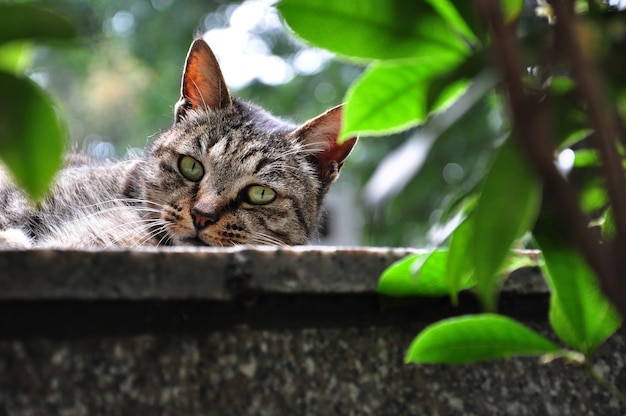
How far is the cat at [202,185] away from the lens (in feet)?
4.23

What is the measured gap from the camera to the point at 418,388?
81cm

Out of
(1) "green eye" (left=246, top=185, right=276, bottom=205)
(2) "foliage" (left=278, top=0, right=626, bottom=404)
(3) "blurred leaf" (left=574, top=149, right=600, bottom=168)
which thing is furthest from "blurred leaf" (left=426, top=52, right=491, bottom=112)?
(1) "green eye" (left=246, top=185, right=276, bottom=205)

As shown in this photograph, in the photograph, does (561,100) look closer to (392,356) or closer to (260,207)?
(392,356)

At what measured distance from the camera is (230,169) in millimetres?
1407

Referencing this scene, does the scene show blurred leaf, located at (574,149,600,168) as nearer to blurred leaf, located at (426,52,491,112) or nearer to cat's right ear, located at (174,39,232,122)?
blurred leaf, located at (426,52,491,112)

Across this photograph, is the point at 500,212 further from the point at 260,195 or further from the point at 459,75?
the point at 260,195

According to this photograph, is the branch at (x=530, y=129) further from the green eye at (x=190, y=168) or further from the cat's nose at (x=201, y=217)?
the green eye at (x=190, y=168)

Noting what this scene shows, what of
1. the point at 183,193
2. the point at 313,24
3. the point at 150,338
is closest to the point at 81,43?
the point at 313,24

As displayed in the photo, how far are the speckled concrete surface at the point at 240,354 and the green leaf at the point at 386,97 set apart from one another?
0.20m

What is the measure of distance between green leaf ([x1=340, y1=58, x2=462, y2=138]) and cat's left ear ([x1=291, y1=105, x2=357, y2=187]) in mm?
800

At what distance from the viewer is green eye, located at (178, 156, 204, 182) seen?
1.43 m

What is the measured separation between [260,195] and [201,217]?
19 cm

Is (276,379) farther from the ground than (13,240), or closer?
closer

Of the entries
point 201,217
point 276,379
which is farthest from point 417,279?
point 201,217
